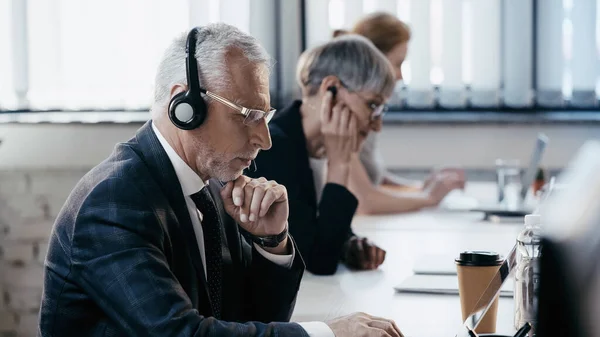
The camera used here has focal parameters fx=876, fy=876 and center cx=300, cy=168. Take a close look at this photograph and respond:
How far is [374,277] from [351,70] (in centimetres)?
67

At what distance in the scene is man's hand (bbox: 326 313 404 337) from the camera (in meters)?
1.24

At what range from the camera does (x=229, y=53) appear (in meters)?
1.33

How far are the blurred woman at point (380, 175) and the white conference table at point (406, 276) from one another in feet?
0.35

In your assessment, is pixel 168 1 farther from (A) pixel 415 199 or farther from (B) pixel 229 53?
(B) pixel 229 53

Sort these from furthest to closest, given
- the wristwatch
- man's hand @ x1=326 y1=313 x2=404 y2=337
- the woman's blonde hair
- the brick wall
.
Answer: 1. the brick wall
2. the woman's blonde hair
3. the wristwatch
4. man's hand @ x1=326 y1=313 x2=404 y2=337

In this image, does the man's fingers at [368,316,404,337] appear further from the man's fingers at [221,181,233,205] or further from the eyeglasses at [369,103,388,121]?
the eyeglasses at [369,103,388,121]

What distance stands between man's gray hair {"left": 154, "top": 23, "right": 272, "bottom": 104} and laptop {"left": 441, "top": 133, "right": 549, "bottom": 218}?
1809 mm

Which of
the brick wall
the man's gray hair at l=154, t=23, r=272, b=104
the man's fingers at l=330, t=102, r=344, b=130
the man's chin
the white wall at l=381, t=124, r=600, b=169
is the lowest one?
the brick wall

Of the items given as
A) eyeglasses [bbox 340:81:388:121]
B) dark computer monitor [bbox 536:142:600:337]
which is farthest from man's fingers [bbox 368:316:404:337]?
eyeglasses [bbox 340:81:388:121]

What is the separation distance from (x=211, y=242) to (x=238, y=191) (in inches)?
4.7

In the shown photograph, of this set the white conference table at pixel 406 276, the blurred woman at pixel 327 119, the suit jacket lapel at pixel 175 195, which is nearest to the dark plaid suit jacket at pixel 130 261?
the suit jacket lapel at pixel 175 195

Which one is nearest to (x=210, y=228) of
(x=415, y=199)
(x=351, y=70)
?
(x=351, y=70)

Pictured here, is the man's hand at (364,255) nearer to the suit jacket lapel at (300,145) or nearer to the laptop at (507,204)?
the suit jacket lapel at (300,145)

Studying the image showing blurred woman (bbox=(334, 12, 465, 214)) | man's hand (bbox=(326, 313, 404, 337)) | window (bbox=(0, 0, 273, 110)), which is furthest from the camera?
window (bbox=(0, 0, 273, 110))
